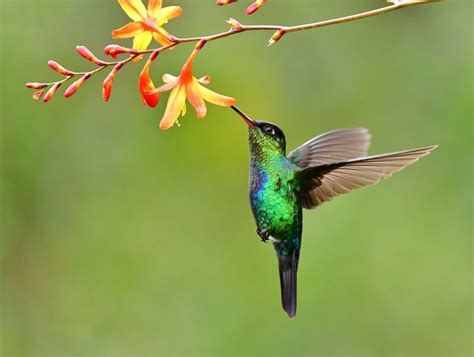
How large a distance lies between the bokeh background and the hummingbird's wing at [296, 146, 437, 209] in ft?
6.36

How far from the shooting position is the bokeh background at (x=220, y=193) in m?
4.75

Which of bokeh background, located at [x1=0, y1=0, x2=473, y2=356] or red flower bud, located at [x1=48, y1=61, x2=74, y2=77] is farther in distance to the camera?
bokeh background, located at [x1=0, y1=0, x2=473, y2=356]

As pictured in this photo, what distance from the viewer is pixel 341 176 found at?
106 inches

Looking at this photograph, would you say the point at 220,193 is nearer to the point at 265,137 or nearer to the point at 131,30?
the point at 265,137

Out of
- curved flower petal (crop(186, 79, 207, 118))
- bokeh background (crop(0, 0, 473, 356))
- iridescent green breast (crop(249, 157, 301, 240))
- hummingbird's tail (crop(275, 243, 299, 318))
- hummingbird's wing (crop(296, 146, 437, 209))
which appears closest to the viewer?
curved flower petal (crop(186, 79, 207, 118))

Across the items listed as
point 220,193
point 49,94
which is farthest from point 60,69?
point 220,193

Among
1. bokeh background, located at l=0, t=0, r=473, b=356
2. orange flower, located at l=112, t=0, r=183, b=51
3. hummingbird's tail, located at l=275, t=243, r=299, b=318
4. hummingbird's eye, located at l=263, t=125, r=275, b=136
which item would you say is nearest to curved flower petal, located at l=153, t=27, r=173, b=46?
orange flower, located at l=112, t=0, r=183, b=51

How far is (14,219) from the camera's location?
17.0 ft

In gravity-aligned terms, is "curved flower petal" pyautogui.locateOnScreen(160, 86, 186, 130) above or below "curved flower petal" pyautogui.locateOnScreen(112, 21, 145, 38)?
below

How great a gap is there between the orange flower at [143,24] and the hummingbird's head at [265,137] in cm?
54

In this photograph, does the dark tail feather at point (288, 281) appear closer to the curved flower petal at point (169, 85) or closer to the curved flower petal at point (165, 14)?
the curved flower petal at point (169, 85)

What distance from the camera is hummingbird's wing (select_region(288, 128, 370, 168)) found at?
2.95 meters

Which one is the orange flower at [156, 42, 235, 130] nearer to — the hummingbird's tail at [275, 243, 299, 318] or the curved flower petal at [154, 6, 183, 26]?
the curved flower petal at [154, 6, 183, 26]

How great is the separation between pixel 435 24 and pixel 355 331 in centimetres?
222
